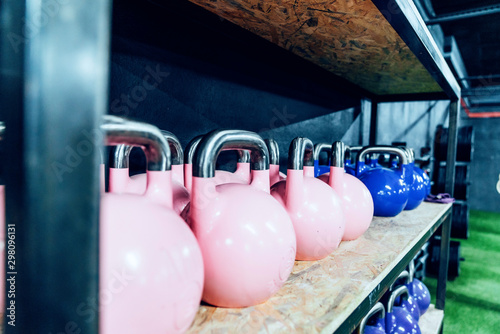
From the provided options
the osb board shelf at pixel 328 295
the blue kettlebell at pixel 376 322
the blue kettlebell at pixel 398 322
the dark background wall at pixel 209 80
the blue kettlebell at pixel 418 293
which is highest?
the dark background wall at pixel 209 80

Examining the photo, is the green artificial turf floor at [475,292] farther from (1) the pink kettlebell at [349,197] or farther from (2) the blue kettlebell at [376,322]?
(1) the pink kettlebell at [349,197]

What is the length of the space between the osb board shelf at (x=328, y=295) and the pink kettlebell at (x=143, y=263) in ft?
0.35

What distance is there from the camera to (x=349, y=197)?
90cm

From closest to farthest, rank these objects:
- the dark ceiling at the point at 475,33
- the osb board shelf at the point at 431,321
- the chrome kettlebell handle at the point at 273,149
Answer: the chrome kettlebell handle at the point at 273,149, the osb board shelf at the point at 431,321, the dark ceiling at the point at 475,33

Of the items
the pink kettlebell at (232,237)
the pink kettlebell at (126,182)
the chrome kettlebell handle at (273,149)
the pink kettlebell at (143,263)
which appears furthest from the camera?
A: the chrome kettlebell handle at (273,149)

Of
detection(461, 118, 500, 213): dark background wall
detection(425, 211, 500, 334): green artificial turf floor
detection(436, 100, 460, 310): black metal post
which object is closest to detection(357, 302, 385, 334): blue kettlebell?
detection(436, 100, 460, 310): black metal post

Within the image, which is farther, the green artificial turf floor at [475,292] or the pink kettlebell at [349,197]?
the green artificial turf floor at [475,292]

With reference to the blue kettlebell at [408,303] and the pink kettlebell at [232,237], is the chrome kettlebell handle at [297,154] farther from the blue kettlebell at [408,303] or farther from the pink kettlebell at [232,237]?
the blue kettlebell at [408,303]

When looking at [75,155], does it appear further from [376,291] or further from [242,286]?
[376,291]

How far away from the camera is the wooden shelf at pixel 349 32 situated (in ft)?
2.94

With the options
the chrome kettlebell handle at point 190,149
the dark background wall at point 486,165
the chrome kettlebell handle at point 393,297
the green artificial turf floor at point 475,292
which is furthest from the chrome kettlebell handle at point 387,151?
the dark background wall at point 486,165

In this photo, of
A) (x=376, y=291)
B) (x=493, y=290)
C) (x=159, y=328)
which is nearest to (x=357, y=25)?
(x=376, y=291)

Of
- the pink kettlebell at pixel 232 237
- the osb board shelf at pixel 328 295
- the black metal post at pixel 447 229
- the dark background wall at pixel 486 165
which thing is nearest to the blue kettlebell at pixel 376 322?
the osb board shelf at pixel 328 295

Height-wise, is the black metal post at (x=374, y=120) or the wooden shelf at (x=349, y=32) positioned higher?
the wooden shelf at (x=349, y=32)
